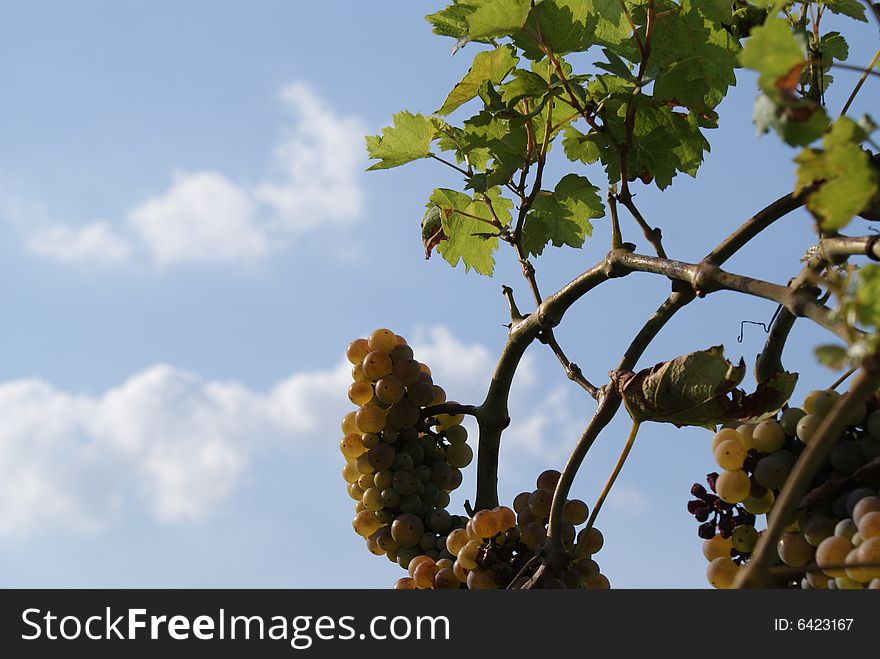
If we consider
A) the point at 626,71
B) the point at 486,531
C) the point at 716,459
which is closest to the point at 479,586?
the point at 486,531

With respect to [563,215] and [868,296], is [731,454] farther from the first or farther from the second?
[563,215]

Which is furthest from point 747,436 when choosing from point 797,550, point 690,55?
point 690,55

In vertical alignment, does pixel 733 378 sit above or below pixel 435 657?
above

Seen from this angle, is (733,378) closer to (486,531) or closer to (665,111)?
(486,531)

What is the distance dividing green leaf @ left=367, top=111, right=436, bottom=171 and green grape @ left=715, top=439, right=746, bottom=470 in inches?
33.3

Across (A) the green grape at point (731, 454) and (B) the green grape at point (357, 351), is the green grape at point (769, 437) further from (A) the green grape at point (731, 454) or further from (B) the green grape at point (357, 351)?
(B) the green grape at point (357, 351)

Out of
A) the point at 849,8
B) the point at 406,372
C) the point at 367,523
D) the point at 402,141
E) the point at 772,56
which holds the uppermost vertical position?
the point at 849,8

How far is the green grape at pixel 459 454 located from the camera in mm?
1704

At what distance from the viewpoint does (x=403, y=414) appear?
161 centimetres

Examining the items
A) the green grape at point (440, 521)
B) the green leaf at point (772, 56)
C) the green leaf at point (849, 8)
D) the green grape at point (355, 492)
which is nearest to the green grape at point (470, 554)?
the green grape at point (440, 521)

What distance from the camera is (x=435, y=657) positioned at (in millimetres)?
806

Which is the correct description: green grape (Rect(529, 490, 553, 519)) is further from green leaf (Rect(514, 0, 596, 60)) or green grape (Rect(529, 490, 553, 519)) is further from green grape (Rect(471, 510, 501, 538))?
green leaf (Rect(514, 0, 596, 60))

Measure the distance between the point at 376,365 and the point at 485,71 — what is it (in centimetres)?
51

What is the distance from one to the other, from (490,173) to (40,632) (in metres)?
0.96
